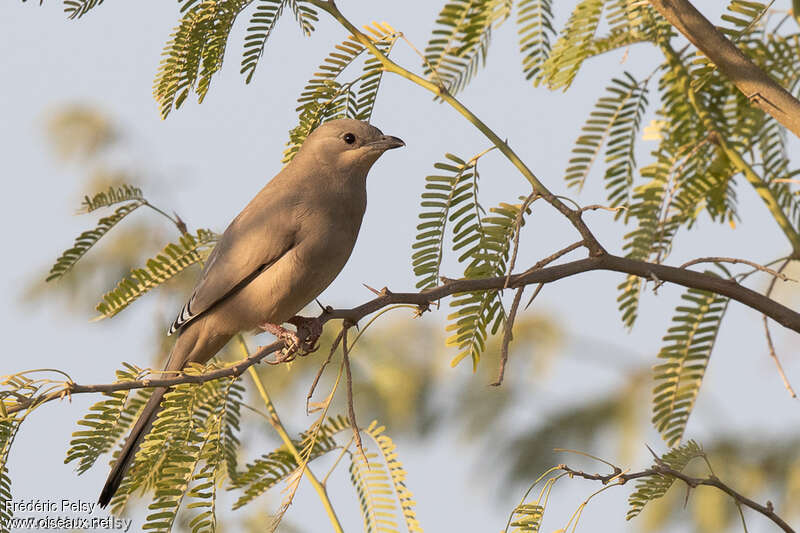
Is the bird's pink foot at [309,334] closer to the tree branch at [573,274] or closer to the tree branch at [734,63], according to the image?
the tree branch at [573,274]

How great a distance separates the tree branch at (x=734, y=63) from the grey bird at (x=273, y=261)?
84.9 inches

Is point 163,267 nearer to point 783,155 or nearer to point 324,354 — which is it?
point 324,354

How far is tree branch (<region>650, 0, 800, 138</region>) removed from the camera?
3166 mm

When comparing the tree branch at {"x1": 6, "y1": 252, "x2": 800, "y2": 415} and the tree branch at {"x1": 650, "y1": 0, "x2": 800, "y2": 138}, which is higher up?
the tree branch at {"x1": 650, "y1": 0, "x2": 800, "y2": 138}

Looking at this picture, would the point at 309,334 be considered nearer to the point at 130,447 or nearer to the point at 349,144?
the point at 130,447

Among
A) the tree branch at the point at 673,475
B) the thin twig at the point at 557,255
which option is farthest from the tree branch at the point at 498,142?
the tree branch at the point at 673,475

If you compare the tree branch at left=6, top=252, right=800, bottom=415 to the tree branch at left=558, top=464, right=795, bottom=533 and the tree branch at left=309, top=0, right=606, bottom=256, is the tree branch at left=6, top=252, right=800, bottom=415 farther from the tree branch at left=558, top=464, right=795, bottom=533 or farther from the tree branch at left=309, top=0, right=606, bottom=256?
the tree branch at left=558, top=464, right=795, bottom=533

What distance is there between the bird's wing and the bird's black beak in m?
0.81

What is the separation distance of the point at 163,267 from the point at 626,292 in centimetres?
199

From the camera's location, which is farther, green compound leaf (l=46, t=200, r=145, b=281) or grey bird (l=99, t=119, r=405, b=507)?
grey bird (l=99, t=119, r=405, b=507)

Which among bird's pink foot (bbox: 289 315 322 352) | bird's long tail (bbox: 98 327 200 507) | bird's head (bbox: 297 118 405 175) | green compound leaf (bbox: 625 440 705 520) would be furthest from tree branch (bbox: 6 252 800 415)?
bird's head (bbox: 297 118 405 175)

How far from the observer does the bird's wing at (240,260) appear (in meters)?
4.74

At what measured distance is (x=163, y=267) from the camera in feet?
13.1

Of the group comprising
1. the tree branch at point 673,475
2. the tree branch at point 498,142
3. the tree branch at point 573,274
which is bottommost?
the tree branch at point 673,475
